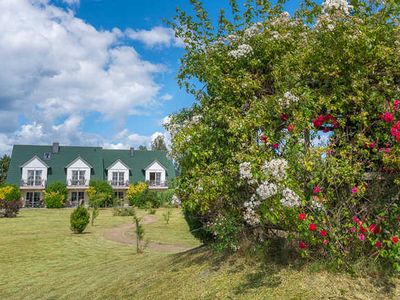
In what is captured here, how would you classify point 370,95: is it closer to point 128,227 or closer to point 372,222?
point 372,222

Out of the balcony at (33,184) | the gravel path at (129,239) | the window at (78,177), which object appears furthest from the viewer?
the window at (78,177)

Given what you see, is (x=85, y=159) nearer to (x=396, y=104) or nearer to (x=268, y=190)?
(x=268, y=190)

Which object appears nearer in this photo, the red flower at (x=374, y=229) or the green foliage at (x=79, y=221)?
the red flower at (x=374, y=229)

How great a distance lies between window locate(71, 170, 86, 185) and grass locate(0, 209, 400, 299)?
100 feet

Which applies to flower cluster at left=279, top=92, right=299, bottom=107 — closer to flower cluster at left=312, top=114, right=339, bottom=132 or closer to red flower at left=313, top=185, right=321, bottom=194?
flower cluster at left=312, top=114, right=339, bottom=132

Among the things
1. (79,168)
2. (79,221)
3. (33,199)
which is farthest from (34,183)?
(79,221)

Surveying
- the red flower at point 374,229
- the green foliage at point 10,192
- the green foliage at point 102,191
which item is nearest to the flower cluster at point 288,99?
the red flower at point 374,229

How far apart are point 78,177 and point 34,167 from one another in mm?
5707

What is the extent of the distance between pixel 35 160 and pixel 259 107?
46561 millimetres

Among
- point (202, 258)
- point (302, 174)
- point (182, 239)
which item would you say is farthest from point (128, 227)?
point (302, 174)

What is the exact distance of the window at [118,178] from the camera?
159 ft

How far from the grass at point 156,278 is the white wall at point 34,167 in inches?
1236

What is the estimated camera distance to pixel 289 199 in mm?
4371

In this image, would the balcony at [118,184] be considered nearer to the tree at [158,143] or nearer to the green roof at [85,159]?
the green roof at [85,159]
